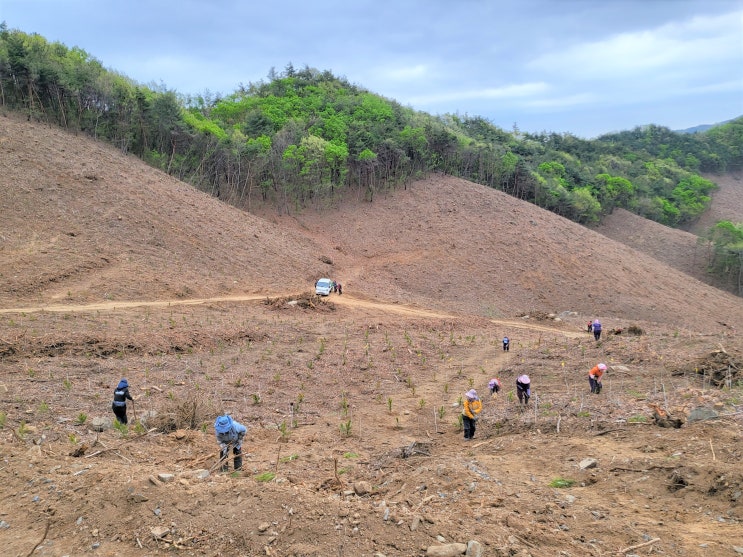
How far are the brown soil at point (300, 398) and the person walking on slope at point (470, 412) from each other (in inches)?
13.6

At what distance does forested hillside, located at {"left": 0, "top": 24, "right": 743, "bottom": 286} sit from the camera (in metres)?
35.5

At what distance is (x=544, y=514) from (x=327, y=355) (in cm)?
1103

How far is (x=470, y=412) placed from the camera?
363 inches

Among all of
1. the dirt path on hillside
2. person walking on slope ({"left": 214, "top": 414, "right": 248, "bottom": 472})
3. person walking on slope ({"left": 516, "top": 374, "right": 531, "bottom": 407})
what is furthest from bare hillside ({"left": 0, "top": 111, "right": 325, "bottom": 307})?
person walking on slope ({"left": 516, "top": 374, "right": 531, "bottom": 407})

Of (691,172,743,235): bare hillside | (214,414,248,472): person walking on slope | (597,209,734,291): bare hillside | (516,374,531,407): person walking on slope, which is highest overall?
(691,172,743,235): bare hillside

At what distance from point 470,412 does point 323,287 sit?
2012 centimetres

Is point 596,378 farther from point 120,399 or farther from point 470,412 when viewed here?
point 120,399

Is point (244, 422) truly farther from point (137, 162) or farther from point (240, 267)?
point (137, 162)

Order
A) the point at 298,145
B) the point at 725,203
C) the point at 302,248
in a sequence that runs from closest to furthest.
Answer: the point at 302,248 < the point at 298,145 < the point at 725,203

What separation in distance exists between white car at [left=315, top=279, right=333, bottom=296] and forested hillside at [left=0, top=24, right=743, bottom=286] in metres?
16.3

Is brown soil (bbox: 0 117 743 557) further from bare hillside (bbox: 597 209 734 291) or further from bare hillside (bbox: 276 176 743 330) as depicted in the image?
bare hillside (bbox: 597 209 734 291)

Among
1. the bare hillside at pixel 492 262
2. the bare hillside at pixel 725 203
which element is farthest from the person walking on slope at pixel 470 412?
the bare hillside at pixel 725 203

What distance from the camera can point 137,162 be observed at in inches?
1390

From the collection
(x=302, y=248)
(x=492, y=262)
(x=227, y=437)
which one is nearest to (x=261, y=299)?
(x=302, y=248)
